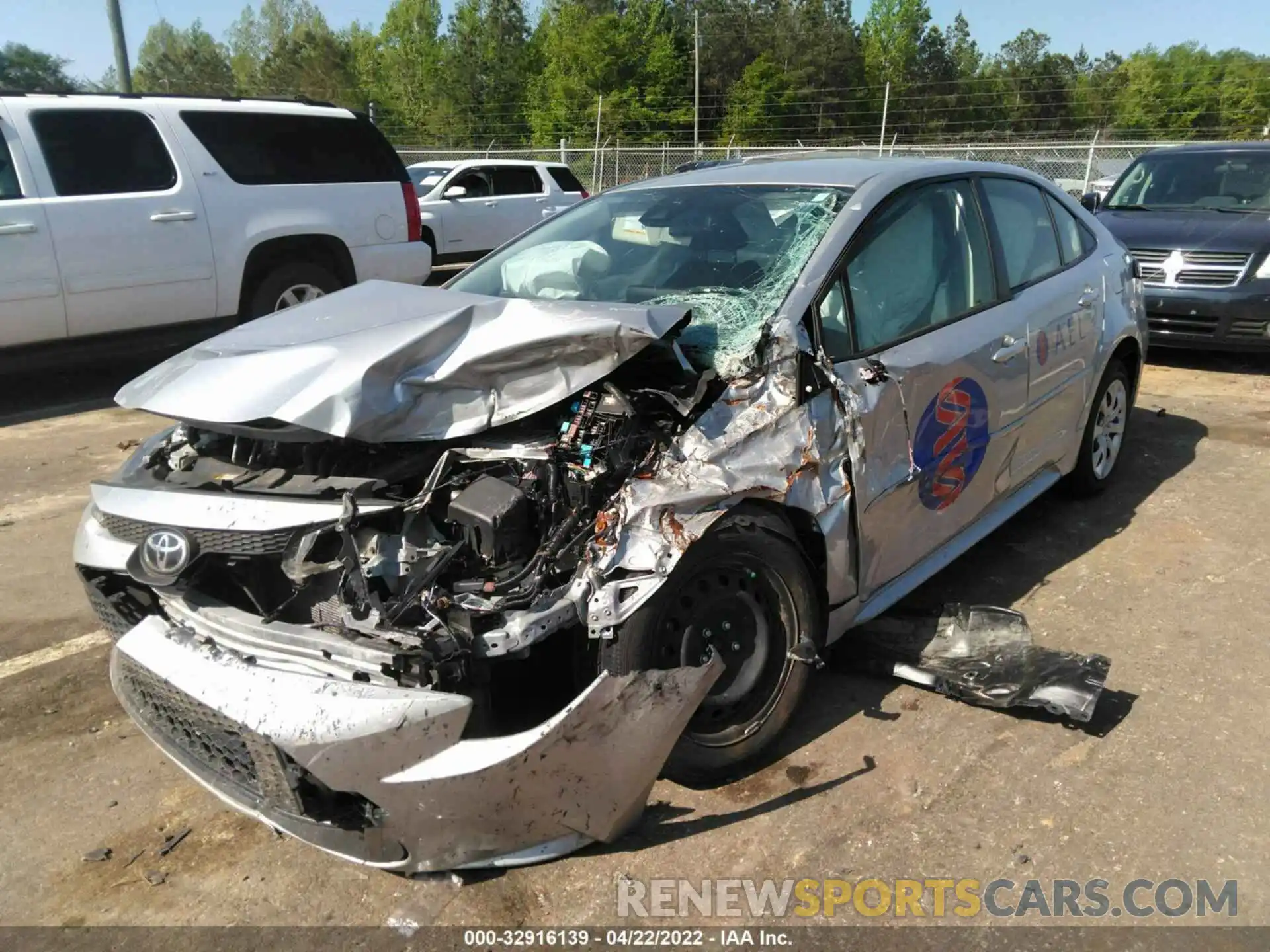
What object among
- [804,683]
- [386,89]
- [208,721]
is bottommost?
[804,683]

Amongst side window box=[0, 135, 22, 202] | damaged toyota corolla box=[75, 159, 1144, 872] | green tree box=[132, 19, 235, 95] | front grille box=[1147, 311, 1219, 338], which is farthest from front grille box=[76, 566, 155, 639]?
green tree box=[132, 19, 235, 95]

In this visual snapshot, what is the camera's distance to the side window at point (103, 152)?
22.4 feet

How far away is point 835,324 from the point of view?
10.2 ft

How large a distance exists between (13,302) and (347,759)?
5.97 metres

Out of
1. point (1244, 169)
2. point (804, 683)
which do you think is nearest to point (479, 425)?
point (804, 683)

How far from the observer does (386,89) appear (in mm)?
61281

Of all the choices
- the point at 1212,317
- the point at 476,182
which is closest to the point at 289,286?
the point at 476,182

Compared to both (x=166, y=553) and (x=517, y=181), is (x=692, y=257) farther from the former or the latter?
(x=517, y=181)

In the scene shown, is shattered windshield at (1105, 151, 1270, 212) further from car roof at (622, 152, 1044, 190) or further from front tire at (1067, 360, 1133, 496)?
car roof at (622, 152, 1044, 190)

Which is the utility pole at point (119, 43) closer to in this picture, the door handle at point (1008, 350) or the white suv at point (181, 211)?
the white suv at point (181, 211)

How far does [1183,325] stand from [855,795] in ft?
22.9

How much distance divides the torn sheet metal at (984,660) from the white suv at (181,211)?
5.99 metres

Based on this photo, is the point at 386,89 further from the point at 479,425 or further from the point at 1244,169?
the point at 479,425

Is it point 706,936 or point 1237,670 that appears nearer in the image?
point 706,936
